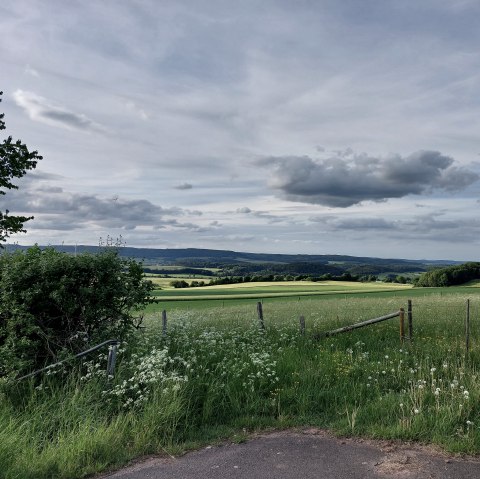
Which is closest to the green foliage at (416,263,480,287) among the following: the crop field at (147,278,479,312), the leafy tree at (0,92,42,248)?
the crop field at (147,278,479,312)

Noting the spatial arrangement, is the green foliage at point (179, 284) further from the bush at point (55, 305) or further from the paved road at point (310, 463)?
the paved road at point (310, 463)

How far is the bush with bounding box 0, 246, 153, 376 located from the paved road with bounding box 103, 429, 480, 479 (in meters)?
4.15

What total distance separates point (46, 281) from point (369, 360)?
7046 mm

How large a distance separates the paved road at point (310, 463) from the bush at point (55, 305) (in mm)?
4149

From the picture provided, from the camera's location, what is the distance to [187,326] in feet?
41.2

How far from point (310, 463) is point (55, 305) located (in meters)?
6.29

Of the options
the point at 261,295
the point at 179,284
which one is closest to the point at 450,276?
the point at 261,295

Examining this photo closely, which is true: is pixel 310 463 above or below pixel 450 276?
below

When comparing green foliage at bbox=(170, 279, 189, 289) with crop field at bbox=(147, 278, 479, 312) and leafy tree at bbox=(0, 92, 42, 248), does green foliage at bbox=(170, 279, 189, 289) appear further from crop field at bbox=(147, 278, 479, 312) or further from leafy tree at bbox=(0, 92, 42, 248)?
leafy tree at bbox=(0, 92, 42, 248)

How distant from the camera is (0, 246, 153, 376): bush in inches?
368

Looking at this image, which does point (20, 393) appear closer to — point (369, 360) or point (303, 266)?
point (369, 360)

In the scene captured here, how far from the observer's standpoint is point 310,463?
597 cm

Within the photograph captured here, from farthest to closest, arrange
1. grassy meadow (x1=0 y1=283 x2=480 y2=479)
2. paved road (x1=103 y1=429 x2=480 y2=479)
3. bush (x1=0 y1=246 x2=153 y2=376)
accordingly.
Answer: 1. bush (x1=0 y1=246 x2=153 y2=376)
2. grassy meadow (x1=0 y1=283 x2=480 y2=479)
3. paved road (x1=103 y1=429 x2=480 y2=479)

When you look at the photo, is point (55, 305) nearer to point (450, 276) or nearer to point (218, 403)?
point (218, 403)
